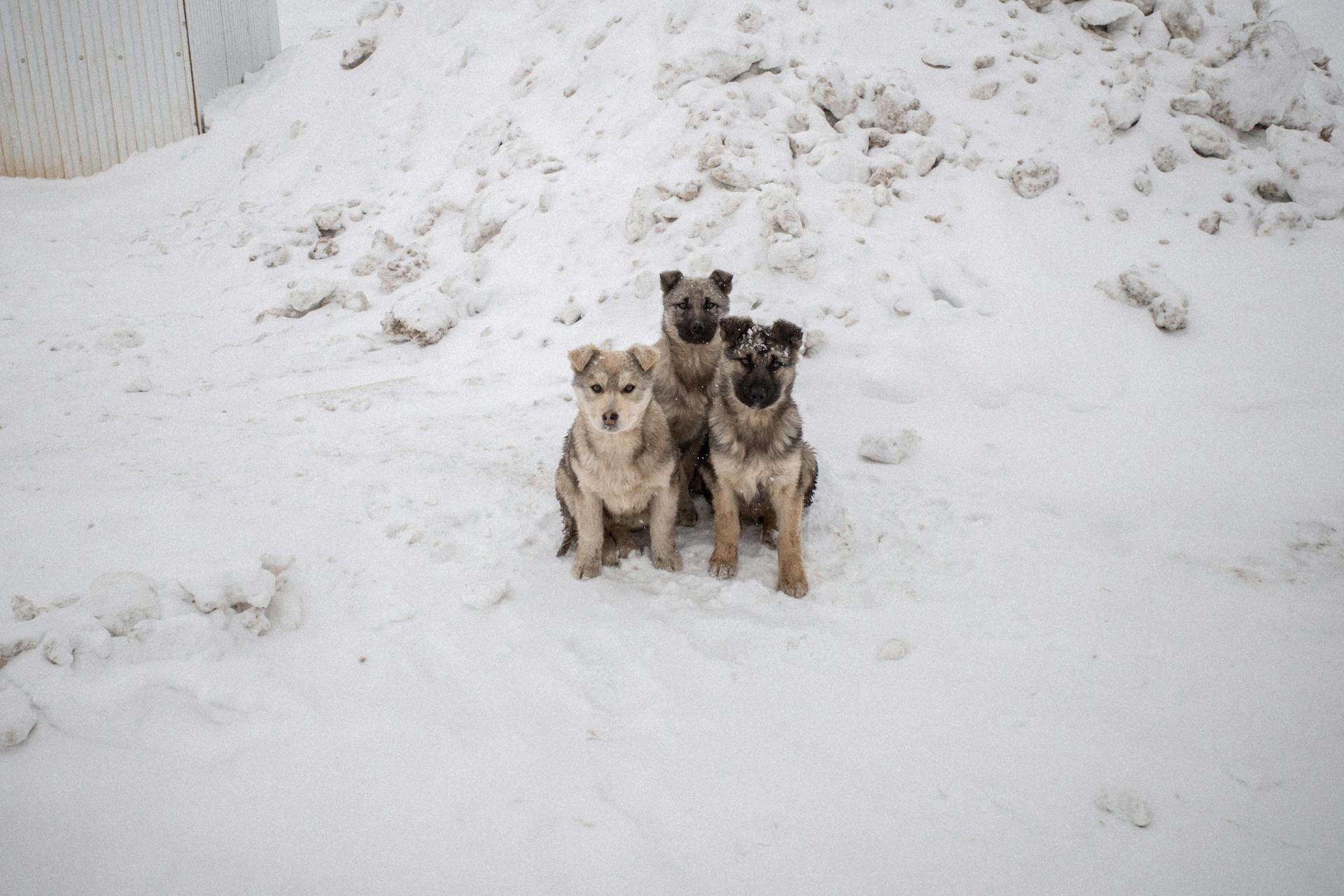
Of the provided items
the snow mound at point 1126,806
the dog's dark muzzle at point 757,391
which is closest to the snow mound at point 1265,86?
the dog's dark muzzle at point 757,391

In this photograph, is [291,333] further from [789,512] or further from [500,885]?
[500,885]

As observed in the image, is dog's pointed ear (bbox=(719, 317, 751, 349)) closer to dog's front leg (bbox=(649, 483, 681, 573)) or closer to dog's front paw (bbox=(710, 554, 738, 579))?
dog's front leg (bbox=(649, 483, 681, 573))

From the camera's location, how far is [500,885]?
2.43 m

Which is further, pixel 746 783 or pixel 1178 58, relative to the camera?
pixel 1178 58

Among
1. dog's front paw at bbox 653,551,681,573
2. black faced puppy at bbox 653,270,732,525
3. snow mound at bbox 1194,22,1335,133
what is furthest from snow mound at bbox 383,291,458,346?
snow mound at bbox 1194,22,1335,133

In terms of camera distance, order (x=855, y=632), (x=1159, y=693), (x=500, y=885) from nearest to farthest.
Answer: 1. (x=500, y=885)
2. (x=1159, y=693)
3. (x=855, y=632)

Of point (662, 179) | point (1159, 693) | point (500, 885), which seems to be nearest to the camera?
point (500, 885)

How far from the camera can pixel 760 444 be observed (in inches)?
165

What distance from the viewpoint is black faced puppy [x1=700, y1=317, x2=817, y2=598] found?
13.7 ft

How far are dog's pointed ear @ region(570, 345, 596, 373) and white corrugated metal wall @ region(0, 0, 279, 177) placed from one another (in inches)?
545

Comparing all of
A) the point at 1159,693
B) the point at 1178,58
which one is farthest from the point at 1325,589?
the point at 1178,58

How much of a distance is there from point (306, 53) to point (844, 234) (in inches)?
514

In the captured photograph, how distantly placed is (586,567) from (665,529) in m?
0.53

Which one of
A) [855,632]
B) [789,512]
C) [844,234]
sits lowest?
[855,632]
